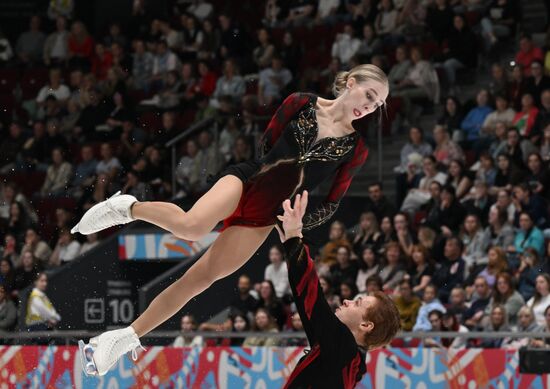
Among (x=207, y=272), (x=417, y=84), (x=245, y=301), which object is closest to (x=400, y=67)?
(x=417, y=84)

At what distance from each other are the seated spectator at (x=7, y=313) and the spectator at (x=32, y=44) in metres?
6.16

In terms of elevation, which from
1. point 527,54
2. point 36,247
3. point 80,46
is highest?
point 527,54

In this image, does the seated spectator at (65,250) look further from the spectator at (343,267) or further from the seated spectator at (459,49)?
the seated spectator at (459,49)

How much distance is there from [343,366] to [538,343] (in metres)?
4.09

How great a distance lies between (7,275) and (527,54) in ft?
20.6

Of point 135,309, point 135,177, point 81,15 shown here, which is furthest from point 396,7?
point 81,15

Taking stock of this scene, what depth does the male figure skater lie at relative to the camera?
4.90 m

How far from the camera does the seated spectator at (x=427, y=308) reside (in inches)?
391

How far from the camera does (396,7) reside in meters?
14.6

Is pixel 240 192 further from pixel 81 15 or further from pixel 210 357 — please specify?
pixel 81 15

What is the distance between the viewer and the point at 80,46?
17438mm

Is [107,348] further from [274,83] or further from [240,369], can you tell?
→ [274,83]

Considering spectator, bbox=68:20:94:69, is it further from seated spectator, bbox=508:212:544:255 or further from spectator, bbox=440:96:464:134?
seated spectator, bbox=508:212:544:255

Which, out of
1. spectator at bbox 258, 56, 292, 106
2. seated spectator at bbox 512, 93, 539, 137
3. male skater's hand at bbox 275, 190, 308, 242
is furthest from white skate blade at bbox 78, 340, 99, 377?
spectator at bbox 258, 56, 292, 106
